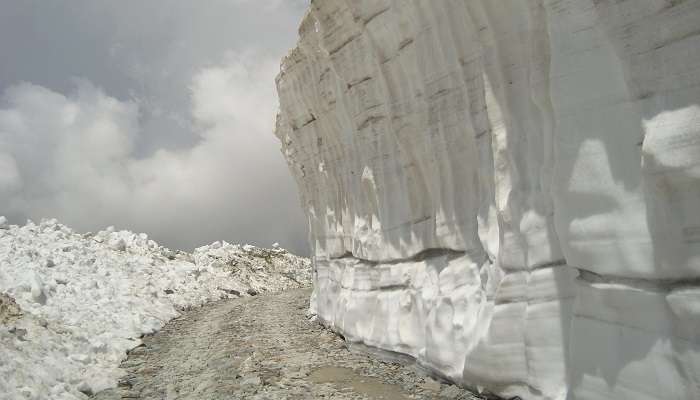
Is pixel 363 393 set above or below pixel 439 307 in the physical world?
below

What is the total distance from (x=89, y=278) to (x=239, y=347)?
34.5ft

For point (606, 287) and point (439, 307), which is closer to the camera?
point (606, 287)

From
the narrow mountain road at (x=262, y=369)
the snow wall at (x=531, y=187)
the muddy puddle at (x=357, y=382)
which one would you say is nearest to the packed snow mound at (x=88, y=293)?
the narrow mountain road at (x=262, y=369)

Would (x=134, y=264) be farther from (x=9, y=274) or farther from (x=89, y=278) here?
(x=9, y=274)

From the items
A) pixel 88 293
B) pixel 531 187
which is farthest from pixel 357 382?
pixel 88 293

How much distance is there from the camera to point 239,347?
12.2m

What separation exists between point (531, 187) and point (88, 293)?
53.3ft

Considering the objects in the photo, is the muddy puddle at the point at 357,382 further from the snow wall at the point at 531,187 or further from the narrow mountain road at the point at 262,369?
the snow wall at the point at 531,187

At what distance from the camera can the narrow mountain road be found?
819 centimetres

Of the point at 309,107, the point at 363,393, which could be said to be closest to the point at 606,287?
the point at 363,393

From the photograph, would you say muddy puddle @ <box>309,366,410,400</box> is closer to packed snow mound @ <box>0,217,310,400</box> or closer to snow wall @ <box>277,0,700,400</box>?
snow wall @ <box>277,0,700,400</box>

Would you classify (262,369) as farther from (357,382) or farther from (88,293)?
(88,293)

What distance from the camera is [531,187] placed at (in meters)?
5.96

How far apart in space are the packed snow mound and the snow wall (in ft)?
19.4
